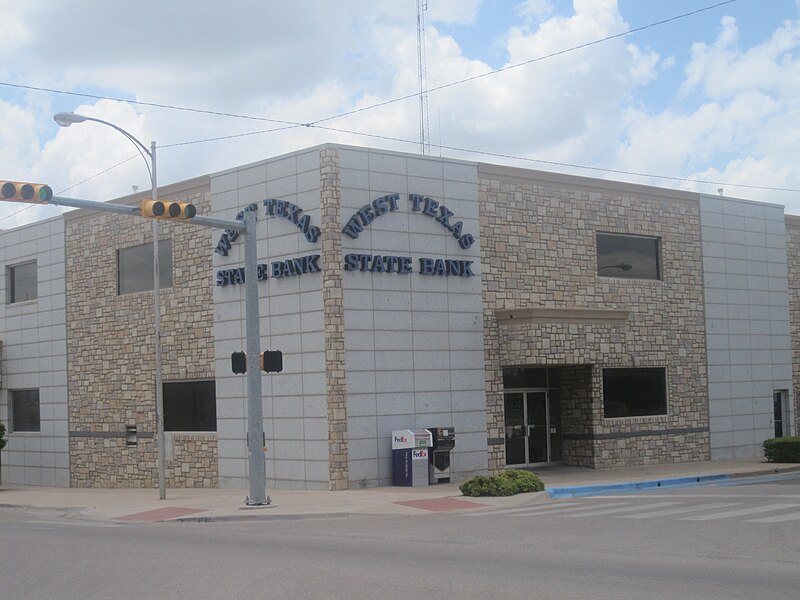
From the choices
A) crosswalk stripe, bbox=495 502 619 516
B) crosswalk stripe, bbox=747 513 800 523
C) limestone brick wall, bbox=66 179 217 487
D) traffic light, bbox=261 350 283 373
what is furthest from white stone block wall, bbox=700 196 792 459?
traffic light, bbox=261 350 283 373

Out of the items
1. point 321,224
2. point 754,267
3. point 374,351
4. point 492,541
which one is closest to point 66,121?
point 321,224

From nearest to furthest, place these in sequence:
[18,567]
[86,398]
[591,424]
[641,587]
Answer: [641,587] → [18,567] → [591,424] → [86,398]

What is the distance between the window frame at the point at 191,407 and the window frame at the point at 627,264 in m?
11.0

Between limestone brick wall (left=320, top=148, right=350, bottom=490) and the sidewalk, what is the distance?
87 centimetres

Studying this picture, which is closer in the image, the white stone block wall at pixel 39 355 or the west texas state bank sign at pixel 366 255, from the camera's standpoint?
the west texas state bank sign at pixel 366 255

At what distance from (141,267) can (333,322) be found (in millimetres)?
8612

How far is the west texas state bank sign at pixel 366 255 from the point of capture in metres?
23.2

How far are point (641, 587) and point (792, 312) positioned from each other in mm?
25856

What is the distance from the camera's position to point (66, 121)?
22203 millimetres

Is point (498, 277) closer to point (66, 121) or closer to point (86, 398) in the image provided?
point (66, 121)

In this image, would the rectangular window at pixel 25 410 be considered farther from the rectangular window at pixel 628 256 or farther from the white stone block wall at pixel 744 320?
the white stone block wall at pixel 744 320

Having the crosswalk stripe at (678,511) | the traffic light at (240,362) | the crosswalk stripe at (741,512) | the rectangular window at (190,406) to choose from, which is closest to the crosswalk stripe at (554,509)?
the crosswalk stripe at (678,511)

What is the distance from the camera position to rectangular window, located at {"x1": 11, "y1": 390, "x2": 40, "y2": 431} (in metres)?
32.7

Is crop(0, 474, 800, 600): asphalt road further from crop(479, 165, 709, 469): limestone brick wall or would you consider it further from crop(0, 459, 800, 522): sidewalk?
crop(479, 165, 709, 469): limestone brick wall
